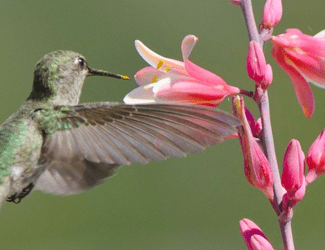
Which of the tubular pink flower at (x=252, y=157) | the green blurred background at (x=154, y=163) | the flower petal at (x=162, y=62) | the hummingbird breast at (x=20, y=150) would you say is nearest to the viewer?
A: the tubular pink flower at (x=252, y=157)

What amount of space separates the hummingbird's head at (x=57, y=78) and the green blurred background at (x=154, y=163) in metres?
2.00

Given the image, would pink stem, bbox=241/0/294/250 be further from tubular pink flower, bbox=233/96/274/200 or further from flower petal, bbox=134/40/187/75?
flower petal, bbox=134/40/187/75

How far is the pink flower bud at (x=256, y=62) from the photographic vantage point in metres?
1.79

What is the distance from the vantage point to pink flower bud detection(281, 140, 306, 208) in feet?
5.83

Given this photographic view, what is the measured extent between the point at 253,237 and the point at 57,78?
957 mm

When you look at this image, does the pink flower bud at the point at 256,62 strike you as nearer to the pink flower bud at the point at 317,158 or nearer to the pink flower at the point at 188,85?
the pink flower at the point at 188,85

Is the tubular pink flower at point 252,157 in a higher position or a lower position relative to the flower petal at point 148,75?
lower

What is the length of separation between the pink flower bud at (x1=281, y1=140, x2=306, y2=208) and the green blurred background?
2.22 metres

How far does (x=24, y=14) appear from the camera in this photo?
542 centimetres

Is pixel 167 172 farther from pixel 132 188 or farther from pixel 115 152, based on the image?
pixel 115 152

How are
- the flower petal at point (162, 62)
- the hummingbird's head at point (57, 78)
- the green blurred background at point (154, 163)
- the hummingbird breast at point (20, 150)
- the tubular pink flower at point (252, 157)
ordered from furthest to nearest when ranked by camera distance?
the green blurred background at point (154, 163), the hummingbird's head at point (57, 78), the hummingbird breast at point (20, 150), the flower petal at point (162, 62), the tubular pink flower at point (252, 157)

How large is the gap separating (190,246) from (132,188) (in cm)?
61

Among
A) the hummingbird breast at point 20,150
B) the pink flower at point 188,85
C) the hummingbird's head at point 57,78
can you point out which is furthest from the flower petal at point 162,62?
the hummingbird breast at point 20,150

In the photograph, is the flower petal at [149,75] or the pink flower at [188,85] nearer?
the pink flower at [188,85]
